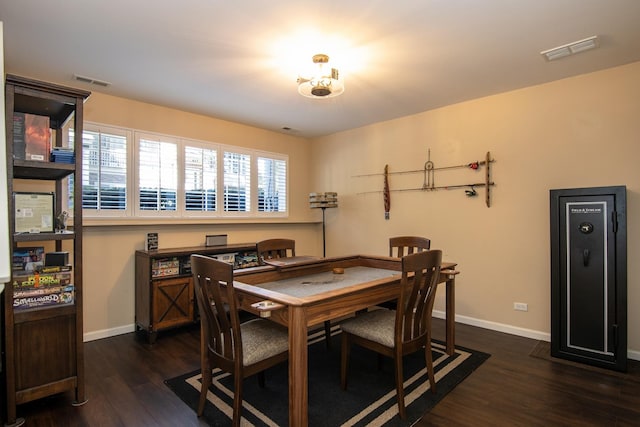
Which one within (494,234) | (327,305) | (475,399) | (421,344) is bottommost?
(475,399)

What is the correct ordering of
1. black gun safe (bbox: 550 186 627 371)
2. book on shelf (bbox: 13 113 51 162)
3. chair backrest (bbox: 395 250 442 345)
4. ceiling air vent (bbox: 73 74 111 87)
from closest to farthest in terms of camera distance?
chair backrest (bbox: 395 250 442 345)
book on shelf (bbox: 13 113 51 162)
black gun safe (bbox: 550 186 627 371)
ceiling air vent (bbox: 73 74 111 87)

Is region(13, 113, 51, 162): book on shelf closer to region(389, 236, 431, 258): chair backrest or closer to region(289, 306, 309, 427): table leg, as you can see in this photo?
region(289, 306, 309, 427): table leg

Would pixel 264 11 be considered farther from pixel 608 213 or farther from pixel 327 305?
pixel 608 213

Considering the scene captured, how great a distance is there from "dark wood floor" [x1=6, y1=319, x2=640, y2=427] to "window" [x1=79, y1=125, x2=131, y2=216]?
4.90 ft

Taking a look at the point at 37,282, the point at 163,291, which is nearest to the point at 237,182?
the point at 163,291

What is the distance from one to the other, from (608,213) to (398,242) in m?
1.83

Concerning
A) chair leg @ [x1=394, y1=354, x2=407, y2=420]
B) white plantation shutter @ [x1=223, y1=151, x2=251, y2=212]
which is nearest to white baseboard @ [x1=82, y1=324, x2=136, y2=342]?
white plantation shutter @ [x1=223, y1=151, x2=251, y2=212]

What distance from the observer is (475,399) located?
2371 millimetres

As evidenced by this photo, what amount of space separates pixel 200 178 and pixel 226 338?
2.90 metres

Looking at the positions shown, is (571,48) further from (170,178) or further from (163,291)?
(163,291)

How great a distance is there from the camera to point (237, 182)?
4.83 meters

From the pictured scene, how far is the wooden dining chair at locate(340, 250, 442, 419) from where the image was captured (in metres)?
2.15

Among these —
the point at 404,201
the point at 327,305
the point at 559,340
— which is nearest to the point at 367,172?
the point at 404,201

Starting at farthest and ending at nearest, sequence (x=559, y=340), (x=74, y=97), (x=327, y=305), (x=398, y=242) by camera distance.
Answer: (x=398, y=242), (x=559, y=340), (x=74, y=97), (x=327, y=305)
